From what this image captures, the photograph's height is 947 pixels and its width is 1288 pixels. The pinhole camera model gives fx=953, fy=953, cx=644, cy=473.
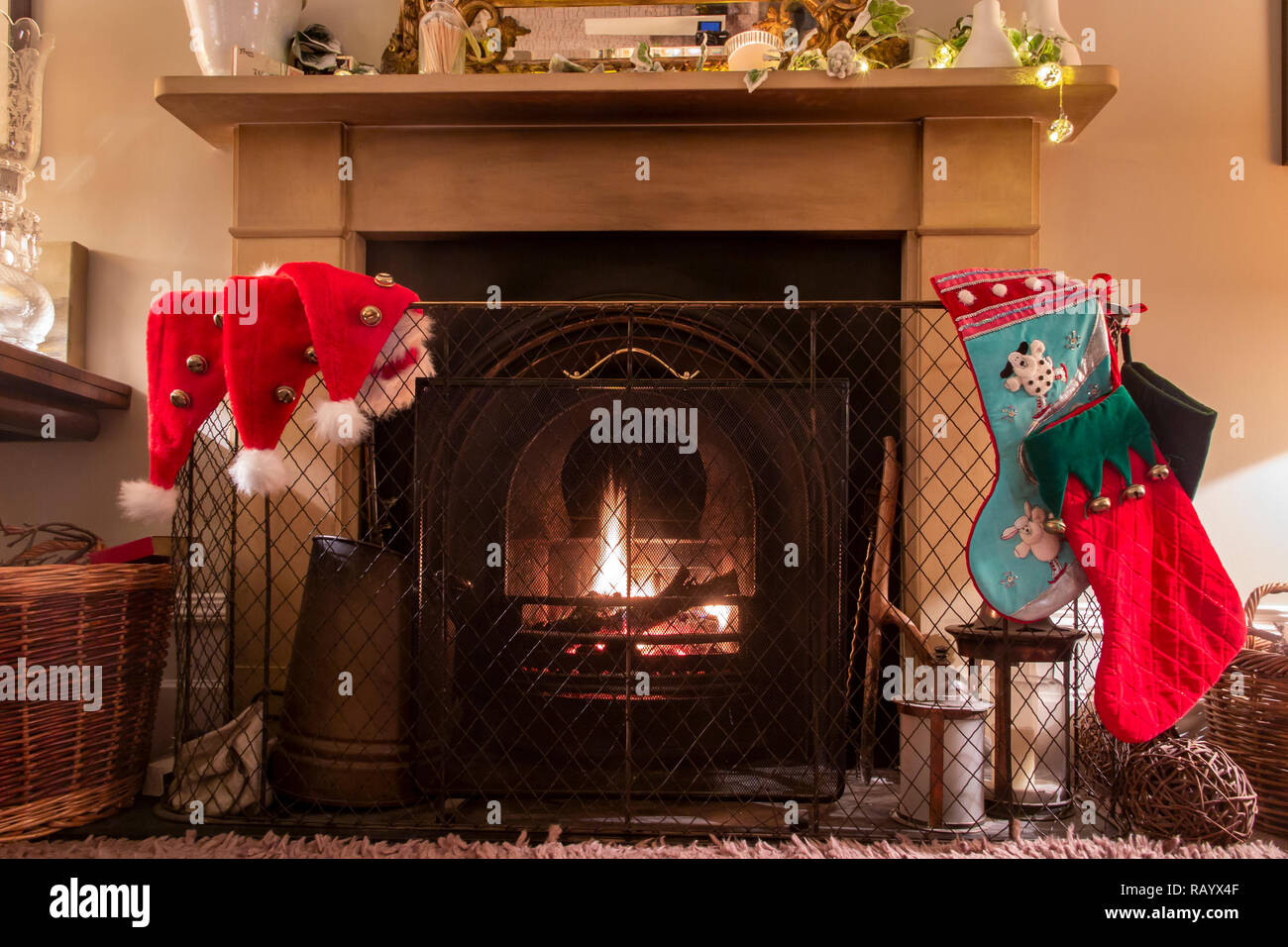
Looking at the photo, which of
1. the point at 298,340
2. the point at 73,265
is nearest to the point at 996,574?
the point at 298,340

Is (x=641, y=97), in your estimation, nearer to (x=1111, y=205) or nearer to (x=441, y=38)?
(x=441, y=38)

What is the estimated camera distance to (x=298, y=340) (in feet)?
4.99

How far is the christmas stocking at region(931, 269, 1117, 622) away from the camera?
1487 millimetres

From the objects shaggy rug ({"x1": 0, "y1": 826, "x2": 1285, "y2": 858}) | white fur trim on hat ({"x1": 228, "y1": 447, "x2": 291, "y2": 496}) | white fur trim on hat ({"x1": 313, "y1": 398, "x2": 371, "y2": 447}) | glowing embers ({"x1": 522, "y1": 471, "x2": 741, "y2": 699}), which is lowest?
shaggy rug ({"x1": 0, "y1": 826, "x2": 1285, "y2": 858})

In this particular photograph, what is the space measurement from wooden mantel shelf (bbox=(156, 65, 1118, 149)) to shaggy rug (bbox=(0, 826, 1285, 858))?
1344mm

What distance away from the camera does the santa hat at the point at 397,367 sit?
159 centimetres

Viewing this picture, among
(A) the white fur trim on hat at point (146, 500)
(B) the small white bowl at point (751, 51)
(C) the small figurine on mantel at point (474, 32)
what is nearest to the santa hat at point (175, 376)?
(A) the white fur trim on hat at point (146, 500)

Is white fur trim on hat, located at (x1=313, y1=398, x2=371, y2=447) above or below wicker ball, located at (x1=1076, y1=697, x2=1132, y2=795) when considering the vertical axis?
above

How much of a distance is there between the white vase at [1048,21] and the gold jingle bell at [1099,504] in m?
0.95

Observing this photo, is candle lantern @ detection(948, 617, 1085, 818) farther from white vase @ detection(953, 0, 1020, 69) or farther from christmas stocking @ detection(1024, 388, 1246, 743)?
white vase @ detection(953, 0, 1020, 69)

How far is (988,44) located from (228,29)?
1495 millimetres

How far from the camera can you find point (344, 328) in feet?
4.91

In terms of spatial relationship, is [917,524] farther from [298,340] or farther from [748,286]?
[298,340]

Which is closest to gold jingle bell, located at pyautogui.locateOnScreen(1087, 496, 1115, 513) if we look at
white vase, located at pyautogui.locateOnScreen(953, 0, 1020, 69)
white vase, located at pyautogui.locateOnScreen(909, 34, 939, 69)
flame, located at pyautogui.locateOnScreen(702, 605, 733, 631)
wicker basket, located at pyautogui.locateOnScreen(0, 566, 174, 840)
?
flame, located at pyautogui.locateOnScreen(702, 605, 733, 631)
